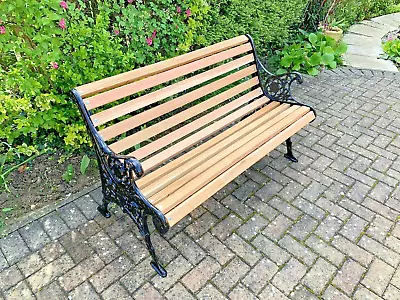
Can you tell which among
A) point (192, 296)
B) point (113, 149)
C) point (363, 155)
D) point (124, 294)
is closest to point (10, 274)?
point (124, 294)

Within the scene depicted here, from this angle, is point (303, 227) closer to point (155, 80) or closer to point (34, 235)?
point (155, 80)

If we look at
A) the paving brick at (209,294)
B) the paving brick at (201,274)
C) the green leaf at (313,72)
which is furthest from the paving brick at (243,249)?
the green leaf at (313,72)

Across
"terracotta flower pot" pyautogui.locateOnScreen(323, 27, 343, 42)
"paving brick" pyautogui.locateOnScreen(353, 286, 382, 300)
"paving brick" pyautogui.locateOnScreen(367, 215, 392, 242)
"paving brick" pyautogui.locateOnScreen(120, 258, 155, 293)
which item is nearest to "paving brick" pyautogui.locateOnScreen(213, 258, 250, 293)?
"paving brick" pyautogui.locateOnScreen(120, 258, 155, 293)

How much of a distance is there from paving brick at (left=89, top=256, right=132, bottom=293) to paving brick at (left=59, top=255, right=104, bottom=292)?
0.15ft

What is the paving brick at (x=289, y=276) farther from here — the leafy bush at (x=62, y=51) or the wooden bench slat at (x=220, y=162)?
the leafy bush at (x=62, y=51)

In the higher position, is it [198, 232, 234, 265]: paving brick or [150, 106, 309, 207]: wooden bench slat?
[150, 106, 309, 207]: wooden bench slat

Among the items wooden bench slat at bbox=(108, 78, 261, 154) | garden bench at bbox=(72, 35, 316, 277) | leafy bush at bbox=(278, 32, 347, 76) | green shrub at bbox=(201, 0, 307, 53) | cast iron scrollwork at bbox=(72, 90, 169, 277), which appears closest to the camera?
cast iron scrollwork at bbox=(72, 90, 169, 277)

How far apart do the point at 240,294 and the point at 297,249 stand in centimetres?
55

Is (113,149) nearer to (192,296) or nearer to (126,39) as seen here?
(192,296)

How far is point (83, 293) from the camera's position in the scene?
207cm

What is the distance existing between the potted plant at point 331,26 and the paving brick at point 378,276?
4.24 meters

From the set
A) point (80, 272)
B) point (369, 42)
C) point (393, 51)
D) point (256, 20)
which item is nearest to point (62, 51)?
point (80, 272)

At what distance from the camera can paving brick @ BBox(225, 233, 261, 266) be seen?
7.50ft

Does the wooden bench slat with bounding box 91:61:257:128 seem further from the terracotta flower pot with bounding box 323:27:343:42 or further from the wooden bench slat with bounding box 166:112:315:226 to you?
the terracotta flower pot with bounding box 323:27:343:42
